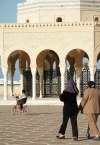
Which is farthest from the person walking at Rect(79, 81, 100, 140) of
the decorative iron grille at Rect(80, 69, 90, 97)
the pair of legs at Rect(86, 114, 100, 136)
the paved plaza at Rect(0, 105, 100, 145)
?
the decorative iron grille at Rect(80, 69, 90, 97)

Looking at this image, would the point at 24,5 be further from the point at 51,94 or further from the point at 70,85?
the point at 70,85

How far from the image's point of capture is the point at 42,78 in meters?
33.5

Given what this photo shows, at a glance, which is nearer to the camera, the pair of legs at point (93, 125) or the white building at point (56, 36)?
the pair of legs at point (93, 125)

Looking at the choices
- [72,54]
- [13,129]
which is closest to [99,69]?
[72,54]

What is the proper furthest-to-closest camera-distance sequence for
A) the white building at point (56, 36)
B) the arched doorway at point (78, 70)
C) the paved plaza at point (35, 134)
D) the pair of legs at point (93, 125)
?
the arched doorway at point (78, 70)
the white building at point (56, 36)
the pair of legs at point (93, 125)
the paved plaza at point (35, 134)

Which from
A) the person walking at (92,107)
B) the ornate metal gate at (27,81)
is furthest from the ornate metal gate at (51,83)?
the person walking at (92,107)

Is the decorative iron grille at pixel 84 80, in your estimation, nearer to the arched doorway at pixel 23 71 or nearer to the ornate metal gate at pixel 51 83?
the ornate metal gate at pixel 51 83

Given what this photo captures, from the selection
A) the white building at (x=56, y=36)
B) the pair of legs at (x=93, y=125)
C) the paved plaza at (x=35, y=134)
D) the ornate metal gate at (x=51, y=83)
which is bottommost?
the paved plaza at (x=35, y=134)

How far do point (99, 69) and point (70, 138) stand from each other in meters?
22.6

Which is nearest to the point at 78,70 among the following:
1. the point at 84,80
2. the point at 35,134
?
the point at 84,80

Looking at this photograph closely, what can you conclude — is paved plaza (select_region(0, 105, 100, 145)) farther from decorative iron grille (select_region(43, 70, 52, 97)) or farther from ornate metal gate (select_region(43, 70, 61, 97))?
decorative iron grille (select_region(43, 70, 52, 97))

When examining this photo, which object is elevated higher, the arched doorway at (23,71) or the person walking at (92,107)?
the arched doorway at (23,71)

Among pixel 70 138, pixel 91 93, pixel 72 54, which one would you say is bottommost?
pixel 70 138

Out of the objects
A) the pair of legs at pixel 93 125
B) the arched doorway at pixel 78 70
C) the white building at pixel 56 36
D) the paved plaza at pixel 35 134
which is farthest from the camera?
the arched doorway at pixel 78 70
